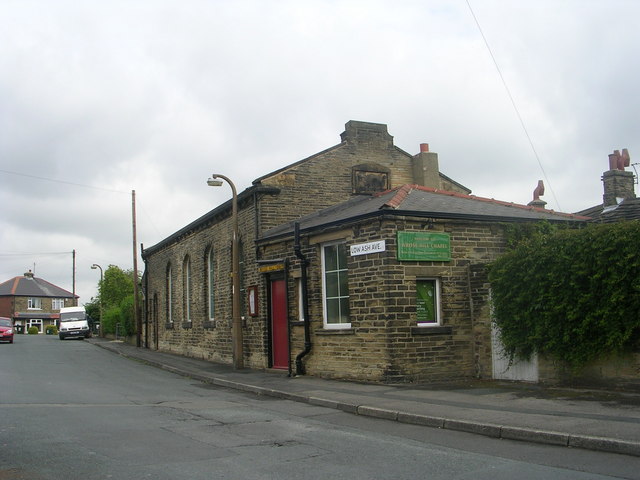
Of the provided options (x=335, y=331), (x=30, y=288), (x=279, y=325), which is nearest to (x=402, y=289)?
(x=335, y=331)

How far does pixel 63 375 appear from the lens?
17859 mm

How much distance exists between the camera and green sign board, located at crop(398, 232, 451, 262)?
13.3 m

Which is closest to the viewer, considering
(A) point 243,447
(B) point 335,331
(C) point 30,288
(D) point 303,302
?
(A) point 243,447

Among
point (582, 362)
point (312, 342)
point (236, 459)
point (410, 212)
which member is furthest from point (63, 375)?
point (582, 362)

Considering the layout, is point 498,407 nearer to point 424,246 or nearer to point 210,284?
point 424,246

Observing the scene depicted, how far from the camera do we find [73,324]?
5009 cm

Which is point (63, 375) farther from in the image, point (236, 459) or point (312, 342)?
point (236, 459)

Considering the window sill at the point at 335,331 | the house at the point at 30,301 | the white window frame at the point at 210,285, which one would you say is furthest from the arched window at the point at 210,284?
the house at the point at 30,301

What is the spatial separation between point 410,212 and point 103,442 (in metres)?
7.95

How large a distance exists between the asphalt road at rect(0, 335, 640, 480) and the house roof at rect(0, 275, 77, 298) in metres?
79.1

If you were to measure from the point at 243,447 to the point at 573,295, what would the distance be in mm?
6572

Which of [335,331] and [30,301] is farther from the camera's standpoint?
[30,301]

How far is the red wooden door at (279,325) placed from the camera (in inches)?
675

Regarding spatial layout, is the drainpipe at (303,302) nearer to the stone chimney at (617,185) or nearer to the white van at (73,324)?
the stone chimney at (617,185)
